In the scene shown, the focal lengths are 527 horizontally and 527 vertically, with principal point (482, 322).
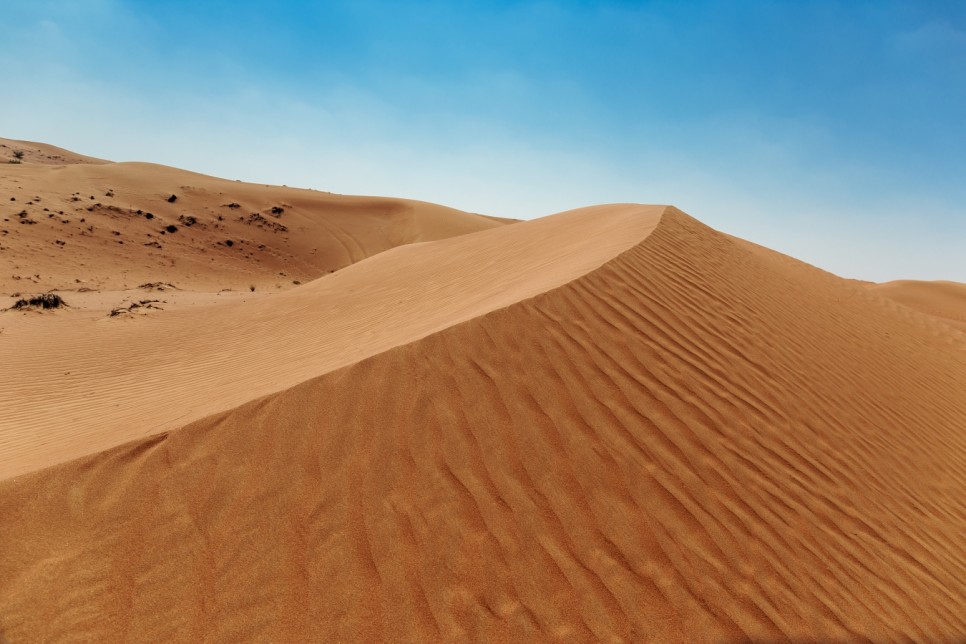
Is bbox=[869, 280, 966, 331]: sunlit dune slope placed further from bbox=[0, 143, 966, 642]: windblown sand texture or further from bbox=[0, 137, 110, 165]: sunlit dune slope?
bbox=[0, 137, 110, 165]: sunlit dune slope

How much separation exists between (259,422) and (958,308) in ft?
114

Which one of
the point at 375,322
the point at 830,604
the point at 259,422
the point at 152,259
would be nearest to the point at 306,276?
the point at 152,259

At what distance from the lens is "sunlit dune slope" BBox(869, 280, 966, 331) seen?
85.1 ft

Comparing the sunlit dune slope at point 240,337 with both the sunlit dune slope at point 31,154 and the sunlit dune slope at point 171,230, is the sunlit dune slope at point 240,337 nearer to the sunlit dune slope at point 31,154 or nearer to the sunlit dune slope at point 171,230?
the sunlit dune slope at point 171,230

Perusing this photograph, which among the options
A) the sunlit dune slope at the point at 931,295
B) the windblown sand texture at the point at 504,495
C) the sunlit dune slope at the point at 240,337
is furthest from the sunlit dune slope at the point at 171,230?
the sunlit dune slope at the point at 931,295

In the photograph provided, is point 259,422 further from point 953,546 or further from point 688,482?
point 953,546

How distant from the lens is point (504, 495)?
298cm

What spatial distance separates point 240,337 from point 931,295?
35546 mm

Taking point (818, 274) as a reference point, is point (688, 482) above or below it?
below

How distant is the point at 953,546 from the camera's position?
12.3ft

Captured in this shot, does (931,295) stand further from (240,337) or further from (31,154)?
(31,154)

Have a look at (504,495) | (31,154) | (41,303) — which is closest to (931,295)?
(504,495)

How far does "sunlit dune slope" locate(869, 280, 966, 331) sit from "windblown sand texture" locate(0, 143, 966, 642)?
26585mm

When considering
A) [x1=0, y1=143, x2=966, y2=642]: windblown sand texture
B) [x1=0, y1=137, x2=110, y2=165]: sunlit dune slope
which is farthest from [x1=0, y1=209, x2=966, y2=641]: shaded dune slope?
[x1=0, y1=137, x2=110, y2=165]: sunlit dune slope
